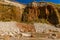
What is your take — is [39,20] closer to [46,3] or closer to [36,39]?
[46,3]

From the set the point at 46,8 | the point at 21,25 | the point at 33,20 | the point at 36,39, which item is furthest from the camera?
the point at 46,8

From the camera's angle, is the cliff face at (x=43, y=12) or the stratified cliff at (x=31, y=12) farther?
the cliff face at (x=43, y=12)

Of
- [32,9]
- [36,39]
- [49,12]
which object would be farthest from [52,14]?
[36,39]

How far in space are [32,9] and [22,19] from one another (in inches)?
132

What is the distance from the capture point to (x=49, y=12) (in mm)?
45812

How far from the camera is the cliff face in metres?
44.2

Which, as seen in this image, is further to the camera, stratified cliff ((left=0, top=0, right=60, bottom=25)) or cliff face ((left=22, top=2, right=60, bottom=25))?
cliff face ((left=22, top=2, right=60, bottom=25))

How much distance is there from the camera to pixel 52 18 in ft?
148

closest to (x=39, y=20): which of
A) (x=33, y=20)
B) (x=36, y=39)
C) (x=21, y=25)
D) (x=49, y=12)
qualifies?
(x=33, y=20)

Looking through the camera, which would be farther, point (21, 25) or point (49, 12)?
point (49, 12)

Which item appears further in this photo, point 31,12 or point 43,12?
point 43,12

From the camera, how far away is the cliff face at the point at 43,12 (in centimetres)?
4416

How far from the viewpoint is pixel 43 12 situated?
4538cm

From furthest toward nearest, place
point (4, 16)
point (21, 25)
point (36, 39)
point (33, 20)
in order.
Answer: point (33, 20)
point (4, 16)
point (21, 25)
point (36, 39)
